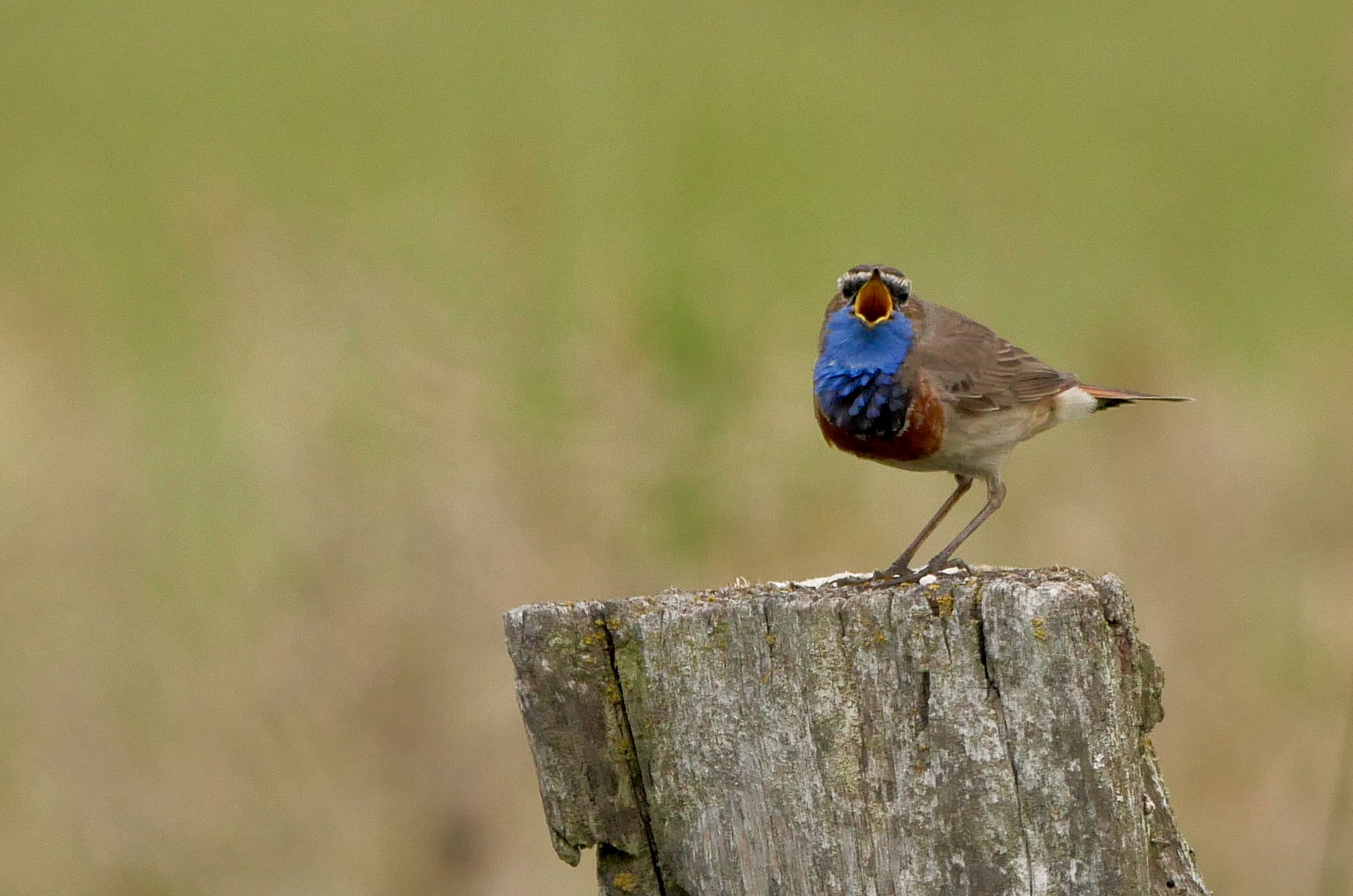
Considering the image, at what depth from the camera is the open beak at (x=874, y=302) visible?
539 cm

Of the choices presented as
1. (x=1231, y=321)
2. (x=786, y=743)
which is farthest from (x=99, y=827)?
(x=1231, y=321)

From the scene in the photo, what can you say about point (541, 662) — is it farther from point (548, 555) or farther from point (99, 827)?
point (99, 827)

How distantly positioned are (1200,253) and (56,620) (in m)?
7.79

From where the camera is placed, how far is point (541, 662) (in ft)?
12.3

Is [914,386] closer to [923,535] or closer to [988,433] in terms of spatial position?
[988,433]

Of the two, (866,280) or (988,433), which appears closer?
(866,280)

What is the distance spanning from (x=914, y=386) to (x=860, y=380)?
17cm

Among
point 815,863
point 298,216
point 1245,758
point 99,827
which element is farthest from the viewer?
point 298,216

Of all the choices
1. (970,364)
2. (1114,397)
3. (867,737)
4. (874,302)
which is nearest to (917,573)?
(874,302)

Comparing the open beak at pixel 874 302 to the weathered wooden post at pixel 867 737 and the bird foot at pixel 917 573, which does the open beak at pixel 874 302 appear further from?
the weathered wooden post at pixel 867 737

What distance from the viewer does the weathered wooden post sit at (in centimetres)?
347

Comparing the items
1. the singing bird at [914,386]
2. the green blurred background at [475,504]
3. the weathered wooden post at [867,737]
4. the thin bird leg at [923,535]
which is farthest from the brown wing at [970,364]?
the weathered wooden post at [867,737]

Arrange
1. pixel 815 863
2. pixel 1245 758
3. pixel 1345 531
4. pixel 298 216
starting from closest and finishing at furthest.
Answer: pixel 815 863 < pixel 1245 758 < pixel 1345 531 < pixel 298 216

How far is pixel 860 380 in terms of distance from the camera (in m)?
5.61
